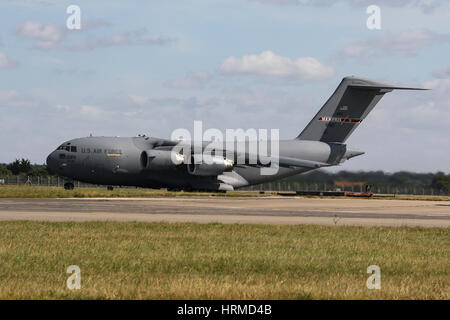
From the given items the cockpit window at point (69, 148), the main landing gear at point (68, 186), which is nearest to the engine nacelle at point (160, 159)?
the cockpit window at point (69, 148)

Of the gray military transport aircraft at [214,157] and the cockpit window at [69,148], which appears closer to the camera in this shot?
the gray military transport aircraft at [214,157]

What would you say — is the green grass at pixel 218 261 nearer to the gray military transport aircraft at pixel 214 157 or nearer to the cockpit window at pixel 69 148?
the gray military transport aircraft at pixel 214 157

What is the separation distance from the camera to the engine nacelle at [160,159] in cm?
5950

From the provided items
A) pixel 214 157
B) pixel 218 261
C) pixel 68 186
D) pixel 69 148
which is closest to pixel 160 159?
pixel 214 157

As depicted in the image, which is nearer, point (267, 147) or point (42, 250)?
point (42, 250)

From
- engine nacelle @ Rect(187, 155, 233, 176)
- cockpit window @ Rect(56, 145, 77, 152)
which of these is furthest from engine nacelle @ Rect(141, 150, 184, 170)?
cockpit window @ Rect(56, 145, 77, 152)

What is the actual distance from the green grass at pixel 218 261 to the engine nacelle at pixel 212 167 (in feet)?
107

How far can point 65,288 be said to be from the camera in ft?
42.9

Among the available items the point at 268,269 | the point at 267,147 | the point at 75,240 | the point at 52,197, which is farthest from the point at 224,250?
the point at 267,147

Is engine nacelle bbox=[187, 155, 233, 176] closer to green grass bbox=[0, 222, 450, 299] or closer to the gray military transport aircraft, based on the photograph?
the gray military transport aircraft

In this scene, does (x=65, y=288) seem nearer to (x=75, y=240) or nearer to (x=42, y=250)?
(x=42, y=250)

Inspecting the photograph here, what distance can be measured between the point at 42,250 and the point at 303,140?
4951 centimetres

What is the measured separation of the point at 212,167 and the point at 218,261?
42486mm

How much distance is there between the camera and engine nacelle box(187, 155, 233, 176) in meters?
59.5
